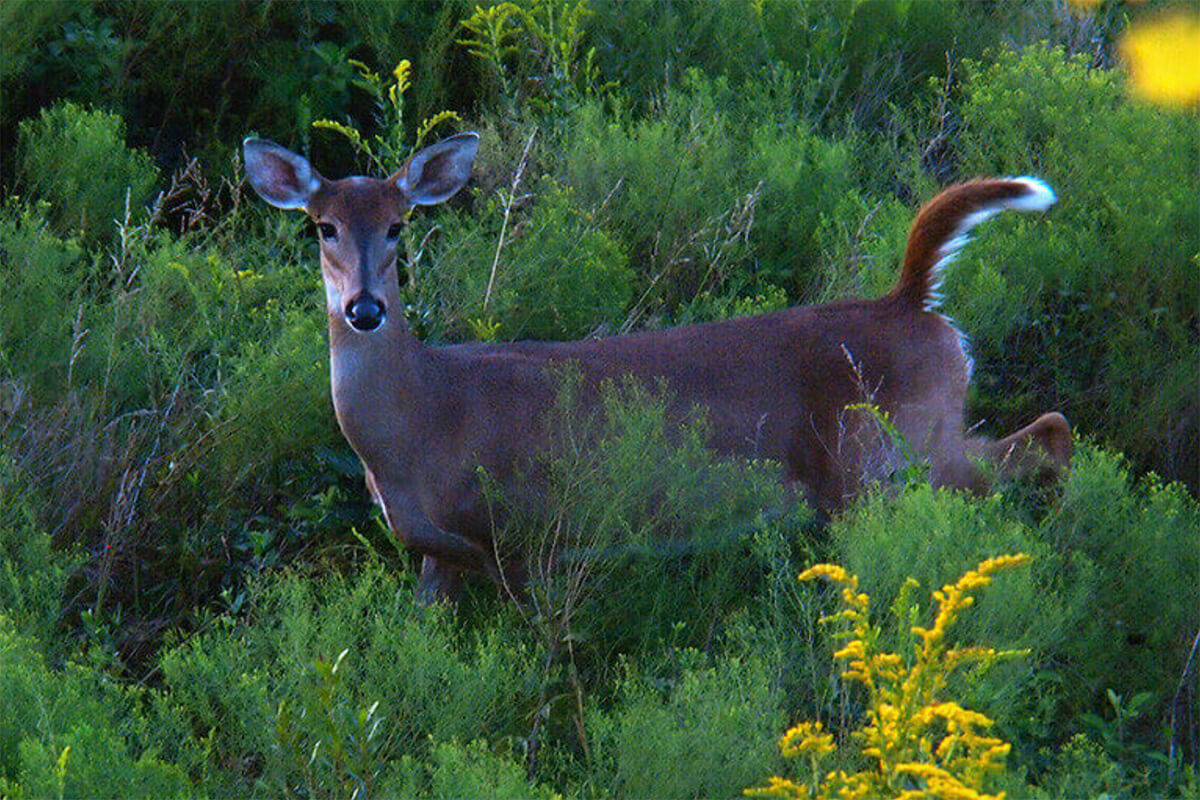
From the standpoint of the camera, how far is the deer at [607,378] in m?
4.55

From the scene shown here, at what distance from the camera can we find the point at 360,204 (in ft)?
15.3

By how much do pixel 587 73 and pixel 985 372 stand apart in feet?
6.48

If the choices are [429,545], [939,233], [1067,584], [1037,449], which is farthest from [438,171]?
[1067,584]

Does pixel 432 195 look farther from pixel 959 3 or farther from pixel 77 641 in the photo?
pixel 959 3

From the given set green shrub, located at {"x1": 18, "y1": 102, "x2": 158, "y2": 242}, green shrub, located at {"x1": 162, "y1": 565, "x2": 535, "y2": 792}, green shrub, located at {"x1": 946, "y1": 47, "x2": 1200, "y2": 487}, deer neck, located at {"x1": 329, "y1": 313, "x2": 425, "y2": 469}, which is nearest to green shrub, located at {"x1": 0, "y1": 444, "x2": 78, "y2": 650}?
green shrub, located at {"x1": 162, "y1": 565, "x2": 535, "y2": 792}

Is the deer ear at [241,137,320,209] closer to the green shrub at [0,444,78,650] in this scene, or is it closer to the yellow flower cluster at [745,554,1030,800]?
the green shrub at [0,444,78,650]

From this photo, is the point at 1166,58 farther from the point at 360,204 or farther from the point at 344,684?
the point at 344,684

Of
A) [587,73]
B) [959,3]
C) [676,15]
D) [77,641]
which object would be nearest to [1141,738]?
[77,641]

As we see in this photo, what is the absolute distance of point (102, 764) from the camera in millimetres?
3291

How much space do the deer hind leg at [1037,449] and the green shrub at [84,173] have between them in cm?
305

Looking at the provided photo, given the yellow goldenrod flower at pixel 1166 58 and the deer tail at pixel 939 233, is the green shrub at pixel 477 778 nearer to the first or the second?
the deer tail at pixel 939 233

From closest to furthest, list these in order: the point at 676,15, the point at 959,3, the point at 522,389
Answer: the point at 522,389 < the point at 676,15 < the point at 959,3

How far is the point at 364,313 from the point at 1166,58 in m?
4.07

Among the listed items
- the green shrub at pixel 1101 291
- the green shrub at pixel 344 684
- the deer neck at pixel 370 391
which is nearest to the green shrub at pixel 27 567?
the green shrub at pixel 344 684
